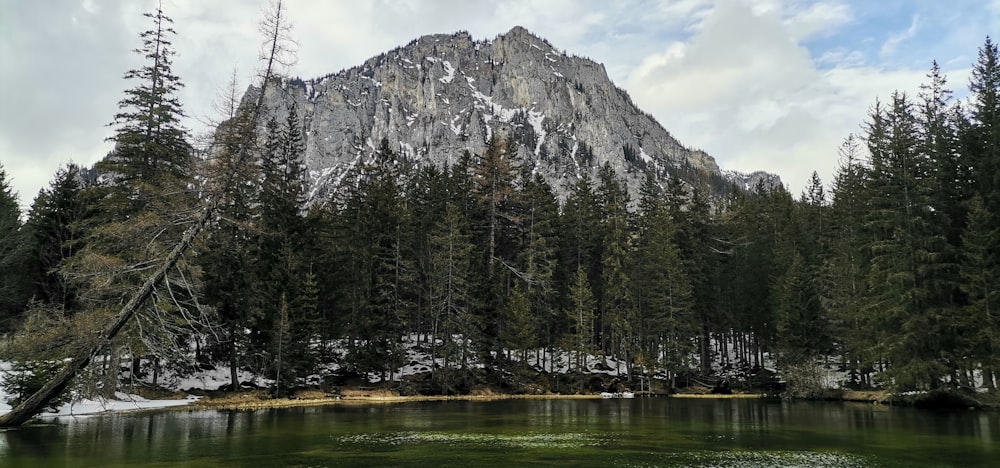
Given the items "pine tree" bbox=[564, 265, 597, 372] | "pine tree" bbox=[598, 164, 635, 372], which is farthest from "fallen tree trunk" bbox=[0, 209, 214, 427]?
"pine tree" bbox=[598, 164, 635, 372]

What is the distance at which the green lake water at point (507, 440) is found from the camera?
540 inches

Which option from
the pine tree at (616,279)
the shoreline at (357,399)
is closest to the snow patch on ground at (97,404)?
the shoreline at (357,399)

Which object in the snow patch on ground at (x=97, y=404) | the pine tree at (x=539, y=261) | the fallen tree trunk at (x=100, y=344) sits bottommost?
the snow patch on ground at (x=97, y=404)

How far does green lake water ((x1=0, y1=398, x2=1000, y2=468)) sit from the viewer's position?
13.7 m

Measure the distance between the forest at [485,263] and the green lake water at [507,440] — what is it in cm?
287

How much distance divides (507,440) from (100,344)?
506 inches

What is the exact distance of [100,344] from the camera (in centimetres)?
1834

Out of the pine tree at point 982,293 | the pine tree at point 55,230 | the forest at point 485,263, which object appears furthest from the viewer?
the pine tree at point 55,230

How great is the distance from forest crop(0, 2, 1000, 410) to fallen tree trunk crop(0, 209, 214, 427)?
254 millimetres

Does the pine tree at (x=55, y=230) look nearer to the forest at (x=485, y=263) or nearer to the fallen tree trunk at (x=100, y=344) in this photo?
the forest at (x=485, y=263)

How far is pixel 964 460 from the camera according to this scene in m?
13.8

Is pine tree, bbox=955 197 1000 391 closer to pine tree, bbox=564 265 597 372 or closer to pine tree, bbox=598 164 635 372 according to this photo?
pine tree, bbox=598 164 635 372

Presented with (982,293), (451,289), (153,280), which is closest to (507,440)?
(153,280)

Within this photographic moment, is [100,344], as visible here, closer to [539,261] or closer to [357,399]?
[357,399]
